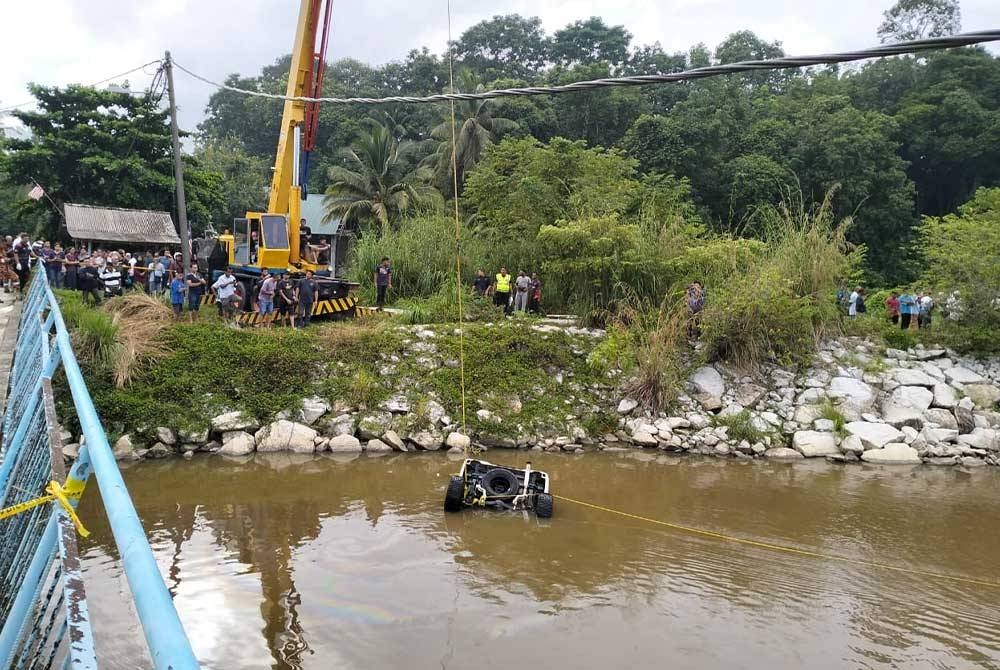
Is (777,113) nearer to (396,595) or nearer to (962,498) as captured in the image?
(962,498)

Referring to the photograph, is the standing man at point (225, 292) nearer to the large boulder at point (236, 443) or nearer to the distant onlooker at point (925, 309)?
the large boulder at point (236, 443)

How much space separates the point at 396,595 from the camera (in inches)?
321

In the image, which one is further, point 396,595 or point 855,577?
point 855,577

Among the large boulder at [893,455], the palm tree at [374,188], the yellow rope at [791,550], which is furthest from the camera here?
the palm tree at [374,188]

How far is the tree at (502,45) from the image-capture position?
205 ft

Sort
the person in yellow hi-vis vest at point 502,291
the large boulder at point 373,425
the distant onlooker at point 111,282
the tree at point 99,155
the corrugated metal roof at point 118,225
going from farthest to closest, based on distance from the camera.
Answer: the tree at point 99,155 < the corrugated metal roof at point 118,225 < the person in yellow hi-vis vest at point 502,291 < the distant onlooker at point 111,282 < the large boulder at point 373,425

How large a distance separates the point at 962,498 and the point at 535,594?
9102 mm

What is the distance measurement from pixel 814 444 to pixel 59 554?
51.2 feet

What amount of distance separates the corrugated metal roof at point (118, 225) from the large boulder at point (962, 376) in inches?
967

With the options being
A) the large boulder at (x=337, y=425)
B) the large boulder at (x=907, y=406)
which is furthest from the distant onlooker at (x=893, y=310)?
the large boulder at (x=337, y=425)


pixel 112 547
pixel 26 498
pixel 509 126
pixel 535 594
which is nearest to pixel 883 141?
pixel 509 126

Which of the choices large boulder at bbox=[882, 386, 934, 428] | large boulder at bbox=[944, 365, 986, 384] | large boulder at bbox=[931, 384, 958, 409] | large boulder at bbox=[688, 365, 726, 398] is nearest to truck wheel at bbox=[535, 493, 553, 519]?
large boulder at bbox=[688, 365, 726, 398]

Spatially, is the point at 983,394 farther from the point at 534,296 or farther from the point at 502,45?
the point at 502,45

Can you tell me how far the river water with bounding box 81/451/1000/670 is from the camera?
7.17 m
